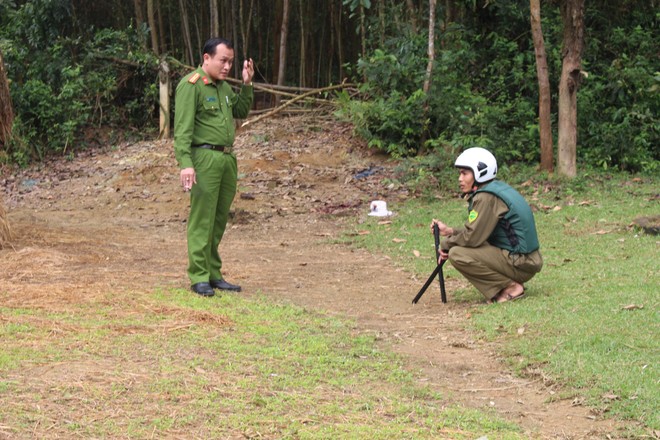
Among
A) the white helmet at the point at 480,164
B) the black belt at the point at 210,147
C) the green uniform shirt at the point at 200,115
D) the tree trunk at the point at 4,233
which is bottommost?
the tree trunk at the point at 4,233

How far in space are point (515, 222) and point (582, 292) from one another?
33.2 inches

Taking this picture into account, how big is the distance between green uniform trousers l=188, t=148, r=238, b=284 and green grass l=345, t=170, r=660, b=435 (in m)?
2.24

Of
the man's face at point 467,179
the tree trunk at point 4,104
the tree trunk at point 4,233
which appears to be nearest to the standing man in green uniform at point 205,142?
the man's face at point 467,179

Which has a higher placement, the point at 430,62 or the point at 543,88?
the point at 430,62

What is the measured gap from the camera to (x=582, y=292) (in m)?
7.34

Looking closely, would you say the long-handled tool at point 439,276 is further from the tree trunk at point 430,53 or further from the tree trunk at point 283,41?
the tree trunk at point 283,41

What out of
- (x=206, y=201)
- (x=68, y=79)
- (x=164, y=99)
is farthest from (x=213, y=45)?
(x=68, y=79)

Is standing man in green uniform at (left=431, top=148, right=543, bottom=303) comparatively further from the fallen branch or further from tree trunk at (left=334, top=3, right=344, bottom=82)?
tree trunk at (left=334, top=3, right=344, bottom=82)

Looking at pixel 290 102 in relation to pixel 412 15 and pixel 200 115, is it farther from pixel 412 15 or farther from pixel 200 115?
pixel 200 115

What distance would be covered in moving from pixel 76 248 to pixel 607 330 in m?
6.07

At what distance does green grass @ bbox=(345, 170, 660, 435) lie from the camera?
5.25 m

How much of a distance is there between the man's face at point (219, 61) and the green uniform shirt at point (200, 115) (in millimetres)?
80

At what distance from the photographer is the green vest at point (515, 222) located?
7121mm

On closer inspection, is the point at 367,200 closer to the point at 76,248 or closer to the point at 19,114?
the point at 76,248
